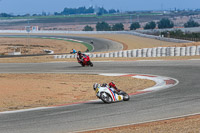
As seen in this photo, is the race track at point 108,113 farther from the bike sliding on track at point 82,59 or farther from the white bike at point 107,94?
the bike sliding on track at point 82,59

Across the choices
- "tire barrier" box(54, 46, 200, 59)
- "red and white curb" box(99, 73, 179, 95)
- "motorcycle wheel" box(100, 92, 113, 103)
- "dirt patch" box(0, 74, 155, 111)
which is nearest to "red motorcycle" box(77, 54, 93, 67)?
"red and white curb" box(99, 73, 179, 95)

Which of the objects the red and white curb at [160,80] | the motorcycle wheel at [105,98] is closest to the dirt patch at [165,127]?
the motorcycle wheel at [105,98]

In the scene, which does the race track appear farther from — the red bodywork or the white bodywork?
the red bodywork

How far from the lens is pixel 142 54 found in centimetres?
3862

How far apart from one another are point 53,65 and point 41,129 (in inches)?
937

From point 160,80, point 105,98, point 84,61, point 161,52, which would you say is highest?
point 105,98

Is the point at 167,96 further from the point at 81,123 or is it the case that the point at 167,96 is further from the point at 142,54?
the point at 142,54

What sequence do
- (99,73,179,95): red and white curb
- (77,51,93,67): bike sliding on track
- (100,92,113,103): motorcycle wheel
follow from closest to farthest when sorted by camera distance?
(100,92,113,103): motorcycle wheel < (99,73,179,95): red and white curb < (77,51,93,67): bike sliding on track

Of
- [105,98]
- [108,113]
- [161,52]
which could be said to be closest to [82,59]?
[161,52]

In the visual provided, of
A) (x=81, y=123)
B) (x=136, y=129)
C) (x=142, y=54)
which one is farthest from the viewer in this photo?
A: (x=142, y=54)

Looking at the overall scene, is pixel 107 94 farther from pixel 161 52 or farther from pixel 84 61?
pixel 161 52

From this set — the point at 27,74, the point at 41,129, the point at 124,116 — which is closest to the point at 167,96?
the point at 124,116

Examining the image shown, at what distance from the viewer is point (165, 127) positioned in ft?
34.1

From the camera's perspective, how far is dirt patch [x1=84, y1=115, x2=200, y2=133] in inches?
393
